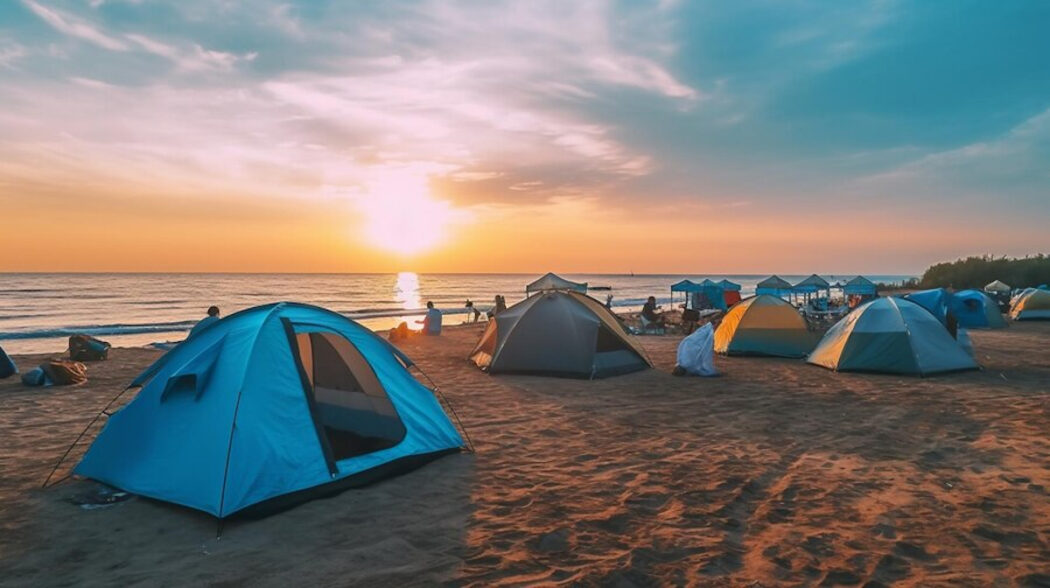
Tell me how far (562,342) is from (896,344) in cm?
721

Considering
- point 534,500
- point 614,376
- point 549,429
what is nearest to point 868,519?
point 534,500

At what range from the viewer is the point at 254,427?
5449 millimetres

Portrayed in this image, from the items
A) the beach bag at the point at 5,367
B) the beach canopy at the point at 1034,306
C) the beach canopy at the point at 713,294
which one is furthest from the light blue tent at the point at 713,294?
the beach bag at the point at 5,367

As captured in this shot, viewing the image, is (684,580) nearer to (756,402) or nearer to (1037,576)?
(1037,576)

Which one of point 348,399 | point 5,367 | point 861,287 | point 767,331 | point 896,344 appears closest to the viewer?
point 348,399

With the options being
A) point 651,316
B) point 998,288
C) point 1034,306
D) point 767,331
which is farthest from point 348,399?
point 998,288

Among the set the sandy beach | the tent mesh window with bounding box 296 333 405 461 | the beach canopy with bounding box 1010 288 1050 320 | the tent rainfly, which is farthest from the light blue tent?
the tent mesh window with bounding box 296 333 405 461

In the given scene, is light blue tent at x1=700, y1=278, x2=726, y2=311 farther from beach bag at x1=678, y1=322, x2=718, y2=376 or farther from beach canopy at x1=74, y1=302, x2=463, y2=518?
beach canopy at x1=74, y1=302, x2=463, y2=518

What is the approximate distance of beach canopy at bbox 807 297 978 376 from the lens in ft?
41.4

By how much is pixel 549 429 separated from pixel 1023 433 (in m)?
6.45

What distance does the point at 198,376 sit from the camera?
227 inches

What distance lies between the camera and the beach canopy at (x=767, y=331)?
1553 cm

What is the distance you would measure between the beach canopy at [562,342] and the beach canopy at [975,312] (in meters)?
19.1

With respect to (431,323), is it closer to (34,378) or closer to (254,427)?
(34,378)
